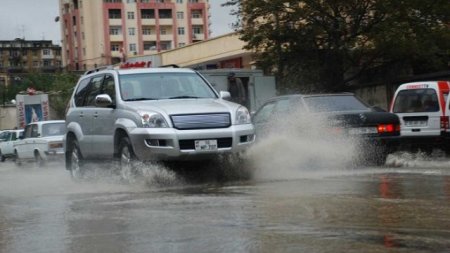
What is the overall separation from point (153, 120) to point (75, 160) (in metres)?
3.23

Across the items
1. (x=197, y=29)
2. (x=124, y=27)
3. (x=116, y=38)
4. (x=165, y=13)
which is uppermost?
(x=165, y=13)

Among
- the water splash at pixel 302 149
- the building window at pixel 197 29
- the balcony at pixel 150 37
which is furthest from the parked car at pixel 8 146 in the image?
the building window at pixel 197 29

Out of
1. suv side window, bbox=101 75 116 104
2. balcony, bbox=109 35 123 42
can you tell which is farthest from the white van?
balcony, bbox=109 35 123 42

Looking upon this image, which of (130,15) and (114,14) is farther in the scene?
(130,15)

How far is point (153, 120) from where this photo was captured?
10.1 meters

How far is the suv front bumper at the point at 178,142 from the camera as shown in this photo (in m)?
9.92

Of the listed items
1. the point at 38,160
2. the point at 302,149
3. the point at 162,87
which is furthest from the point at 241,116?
the point at 38,160

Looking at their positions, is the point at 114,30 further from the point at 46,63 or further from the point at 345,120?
the point at 345,120

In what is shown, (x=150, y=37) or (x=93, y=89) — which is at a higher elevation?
(x=150, y=37)

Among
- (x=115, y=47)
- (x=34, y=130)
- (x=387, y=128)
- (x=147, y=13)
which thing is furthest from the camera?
(x=147, y=13)

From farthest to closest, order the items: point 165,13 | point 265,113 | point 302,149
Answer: point 165,13 → point 265,113 → point 302,149

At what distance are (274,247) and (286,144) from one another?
21.2 ft

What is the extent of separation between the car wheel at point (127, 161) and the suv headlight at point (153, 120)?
0.50 meters

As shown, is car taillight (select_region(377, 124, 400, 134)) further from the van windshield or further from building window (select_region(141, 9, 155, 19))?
building window (select_region(141, 9, 155, 19))
